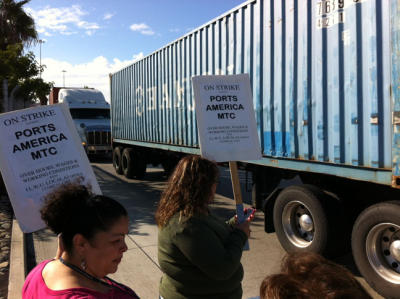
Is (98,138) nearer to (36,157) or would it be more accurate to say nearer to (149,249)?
(149,249)

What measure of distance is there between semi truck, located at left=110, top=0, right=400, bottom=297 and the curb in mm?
3161

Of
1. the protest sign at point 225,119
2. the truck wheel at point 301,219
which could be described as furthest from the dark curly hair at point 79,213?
the truck wheel at point 301,219

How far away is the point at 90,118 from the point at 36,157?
649 inches

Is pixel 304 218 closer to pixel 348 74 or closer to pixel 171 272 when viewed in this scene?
pixel 348 74

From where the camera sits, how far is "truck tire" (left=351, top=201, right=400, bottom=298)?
378 centimetres

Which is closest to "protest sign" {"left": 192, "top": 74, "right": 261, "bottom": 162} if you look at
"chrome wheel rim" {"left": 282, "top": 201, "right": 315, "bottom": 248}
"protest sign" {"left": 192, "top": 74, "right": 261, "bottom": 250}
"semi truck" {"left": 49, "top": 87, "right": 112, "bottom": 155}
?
"protest sign" {"left": 192, "top": 74, "right": 261, "bottom": 250}

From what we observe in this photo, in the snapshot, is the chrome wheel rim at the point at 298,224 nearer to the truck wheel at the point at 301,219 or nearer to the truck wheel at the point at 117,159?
the truck wheel at the point at 301,219

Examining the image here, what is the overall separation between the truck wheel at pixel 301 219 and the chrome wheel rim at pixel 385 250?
1.99 ft

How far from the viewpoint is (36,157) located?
2.15 metres

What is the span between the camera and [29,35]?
2494 cm

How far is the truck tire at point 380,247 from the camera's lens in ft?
12.4

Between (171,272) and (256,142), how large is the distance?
5.38 ft

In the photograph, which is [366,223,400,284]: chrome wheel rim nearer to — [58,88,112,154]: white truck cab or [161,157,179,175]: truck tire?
[161,157,179,175]: truck tire

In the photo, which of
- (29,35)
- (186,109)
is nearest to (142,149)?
(186,109)
